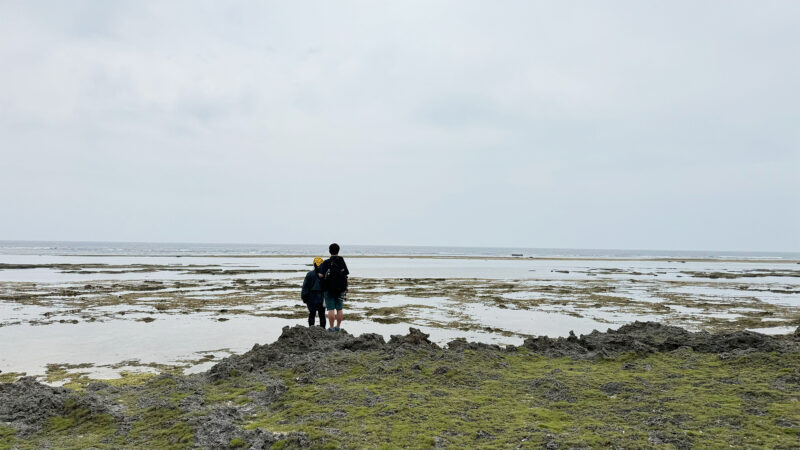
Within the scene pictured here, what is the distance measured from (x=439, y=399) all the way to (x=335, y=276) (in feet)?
19.8

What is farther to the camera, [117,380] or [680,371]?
[117,380]

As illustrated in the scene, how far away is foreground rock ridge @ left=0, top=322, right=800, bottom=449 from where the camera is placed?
5895 mm

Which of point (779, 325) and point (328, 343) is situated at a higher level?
point (328, 343)

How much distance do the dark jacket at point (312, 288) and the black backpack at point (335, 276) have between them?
0.38 m

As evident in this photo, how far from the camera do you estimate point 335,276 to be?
1265 centimetres

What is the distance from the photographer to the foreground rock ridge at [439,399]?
589cm

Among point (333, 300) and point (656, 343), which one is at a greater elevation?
point (333, 300)

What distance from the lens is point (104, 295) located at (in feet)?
94.2

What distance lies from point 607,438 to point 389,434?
2.54 m

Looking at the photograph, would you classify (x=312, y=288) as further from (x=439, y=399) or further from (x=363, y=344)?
(x=439, y=399)

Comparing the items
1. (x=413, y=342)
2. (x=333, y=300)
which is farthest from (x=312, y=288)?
(x=413, y=342)

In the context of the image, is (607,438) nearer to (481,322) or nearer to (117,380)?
(117,380)

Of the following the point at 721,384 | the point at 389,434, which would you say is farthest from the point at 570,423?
the point at 721,384

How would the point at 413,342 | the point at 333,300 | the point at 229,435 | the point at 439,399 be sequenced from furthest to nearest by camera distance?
the point at 333,300 → the point at 413,342 → the point at 439,399 → the point at 229,435
